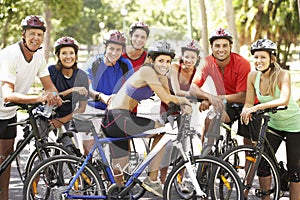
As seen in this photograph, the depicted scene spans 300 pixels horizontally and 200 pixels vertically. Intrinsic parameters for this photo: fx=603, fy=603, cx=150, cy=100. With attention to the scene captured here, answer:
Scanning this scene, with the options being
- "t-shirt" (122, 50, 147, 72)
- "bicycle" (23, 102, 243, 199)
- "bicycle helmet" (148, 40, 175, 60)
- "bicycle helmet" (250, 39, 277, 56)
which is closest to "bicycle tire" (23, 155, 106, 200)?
"bicycle" (23, 102, 243, 199)

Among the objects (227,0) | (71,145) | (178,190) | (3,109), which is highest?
(227,0)

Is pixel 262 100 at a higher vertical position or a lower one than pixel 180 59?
lower

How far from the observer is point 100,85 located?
680 centimetres

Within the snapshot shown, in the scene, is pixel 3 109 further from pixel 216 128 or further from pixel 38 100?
pixel 216 128

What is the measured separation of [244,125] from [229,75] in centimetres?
56

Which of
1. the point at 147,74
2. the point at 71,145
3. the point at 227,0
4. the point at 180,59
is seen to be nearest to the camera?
the point at 147,74

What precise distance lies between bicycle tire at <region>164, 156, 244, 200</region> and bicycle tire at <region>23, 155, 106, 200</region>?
67 cm

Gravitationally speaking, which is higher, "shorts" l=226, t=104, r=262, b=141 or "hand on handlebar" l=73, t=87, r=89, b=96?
"hand on handlebar" l=73, t=87, r=89, b=96

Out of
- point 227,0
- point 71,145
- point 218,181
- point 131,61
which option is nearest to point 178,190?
point 218,181

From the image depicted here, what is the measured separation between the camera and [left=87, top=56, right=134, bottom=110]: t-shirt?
6730mm

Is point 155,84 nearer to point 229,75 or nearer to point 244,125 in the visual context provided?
point 229,75

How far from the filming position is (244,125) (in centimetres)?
645

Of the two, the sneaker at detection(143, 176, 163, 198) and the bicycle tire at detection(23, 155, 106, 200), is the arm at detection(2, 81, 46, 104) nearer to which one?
the bicycle tire at detection(23, 155, 106, 200)

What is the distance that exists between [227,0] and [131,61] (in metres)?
8.93
